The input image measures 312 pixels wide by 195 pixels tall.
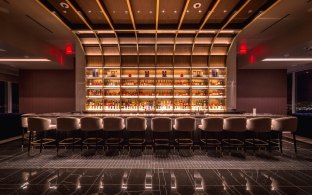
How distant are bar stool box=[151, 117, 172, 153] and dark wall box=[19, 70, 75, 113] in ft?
20.4

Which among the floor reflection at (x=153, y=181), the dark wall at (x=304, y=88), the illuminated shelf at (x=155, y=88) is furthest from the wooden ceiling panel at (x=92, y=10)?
the dark wall at (x=304, y=88)

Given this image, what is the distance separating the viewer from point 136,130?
506 cm

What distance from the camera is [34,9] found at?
4.93 metres

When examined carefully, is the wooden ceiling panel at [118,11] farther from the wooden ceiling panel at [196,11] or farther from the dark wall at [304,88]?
the dark wall at [304,88]

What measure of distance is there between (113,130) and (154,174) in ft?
5.49

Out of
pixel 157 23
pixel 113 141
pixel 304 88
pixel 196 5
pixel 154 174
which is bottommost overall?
pixel 154 174

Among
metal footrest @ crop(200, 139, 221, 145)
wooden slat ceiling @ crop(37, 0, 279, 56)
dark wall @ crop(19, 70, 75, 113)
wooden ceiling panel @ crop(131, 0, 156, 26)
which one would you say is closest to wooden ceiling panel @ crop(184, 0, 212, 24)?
wooden slat ceiling @ crop(37, 0, 279, 56)

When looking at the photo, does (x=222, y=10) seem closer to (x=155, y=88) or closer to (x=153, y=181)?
(x=155, y=88)

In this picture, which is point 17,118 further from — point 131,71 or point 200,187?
point 200,187

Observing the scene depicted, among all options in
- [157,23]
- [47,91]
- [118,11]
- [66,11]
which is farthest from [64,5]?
[47,91]

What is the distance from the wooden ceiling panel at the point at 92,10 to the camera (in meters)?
5.05

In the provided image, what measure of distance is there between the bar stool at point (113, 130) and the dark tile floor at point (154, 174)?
476mm

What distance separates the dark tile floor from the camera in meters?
3.26

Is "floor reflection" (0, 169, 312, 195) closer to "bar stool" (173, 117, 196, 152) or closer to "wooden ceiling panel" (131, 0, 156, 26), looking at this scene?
"bar stool" (173, 117, 196, 152)
